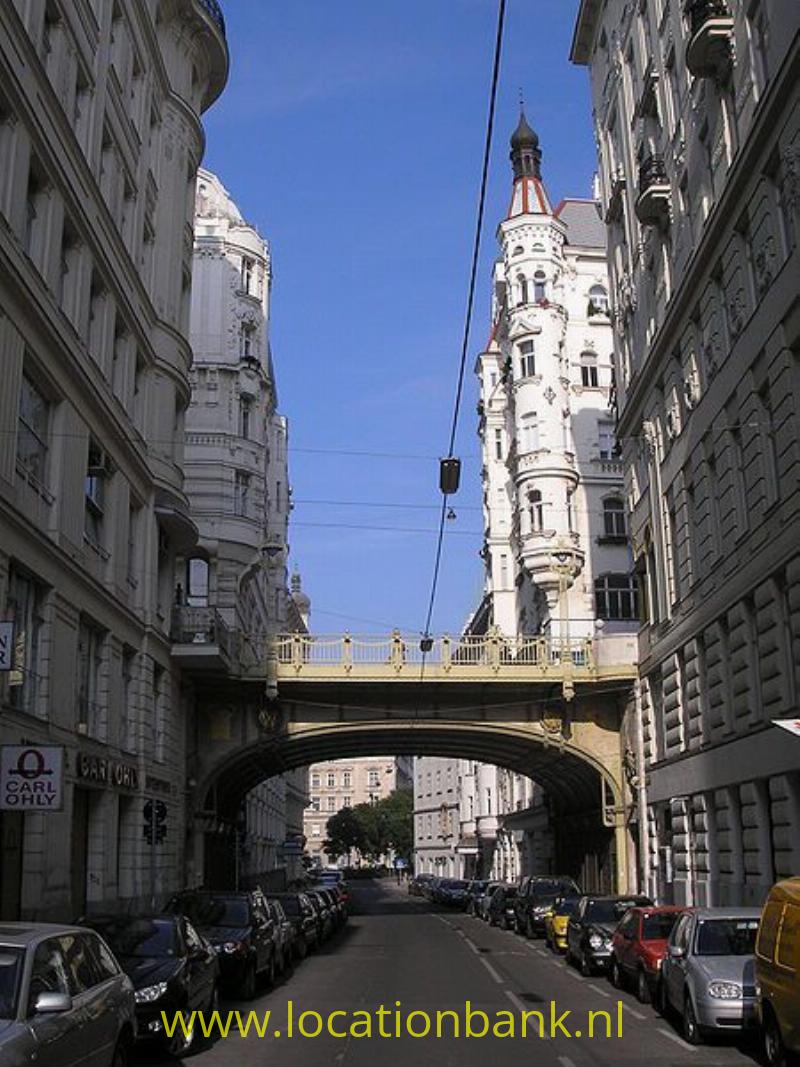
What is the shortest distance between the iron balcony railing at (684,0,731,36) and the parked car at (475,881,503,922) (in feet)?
104

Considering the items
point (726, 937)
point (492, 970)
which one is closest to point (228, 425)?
point (492, 970)

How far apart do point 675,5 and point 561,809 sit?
32005 millimetres

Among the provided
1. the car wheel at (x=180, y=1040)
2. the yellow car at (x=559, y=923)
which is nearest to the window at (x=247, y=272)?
the yellow car at (x=559, y=923)

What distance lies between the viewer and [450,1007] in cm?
1862

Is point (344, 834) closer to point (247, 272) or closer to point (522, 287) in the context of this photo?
point (522, 287)

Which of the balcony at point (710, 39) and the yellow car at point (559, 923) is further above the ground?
the balcony at point (710, 39)

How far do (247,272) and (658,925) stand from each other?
38043 millimetres

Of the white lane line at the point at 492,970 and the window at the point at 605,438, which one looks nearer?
the white lane line at the point at 492,970

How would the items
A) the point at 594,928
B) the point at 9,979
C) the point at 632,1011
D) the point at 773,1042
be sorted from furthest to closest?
1. the point at 594,928
2. the point at 632,1011
3. the point at 773,1042
4. the point at 9,979

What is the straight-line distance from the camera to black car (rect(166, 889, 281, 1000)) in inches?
762

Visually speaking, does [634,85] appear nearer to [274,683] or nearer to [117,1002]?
[274,683]

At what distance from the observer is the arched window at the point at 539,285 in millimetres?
61625

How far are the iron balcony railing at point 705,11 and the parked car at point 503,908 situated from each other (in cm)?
2723

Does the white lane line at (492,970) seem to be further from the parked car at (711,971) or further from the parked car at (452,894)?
the parked car at (452,894)
